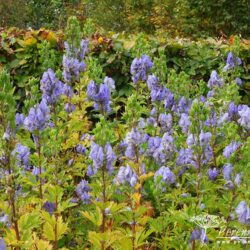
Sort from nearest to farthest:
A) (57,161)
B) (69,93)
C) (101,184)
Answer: (101,184) → (57,161) → (69,93)

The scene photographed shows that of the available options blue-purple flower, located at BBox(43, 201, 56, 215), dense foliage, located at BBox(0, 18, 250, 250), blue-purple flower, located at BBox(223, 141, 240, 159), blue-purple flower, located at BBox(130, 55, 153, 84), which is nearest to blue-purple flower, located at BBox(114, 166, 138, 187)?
dense foliage, located at BBox(0, 18, 250, 250)

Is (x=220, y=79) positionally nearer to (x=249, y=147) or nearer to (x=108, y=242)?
(x=249, y=147)

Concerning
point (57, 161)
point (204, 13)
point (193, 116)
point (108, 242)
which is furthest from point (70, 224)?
point (204, 13)

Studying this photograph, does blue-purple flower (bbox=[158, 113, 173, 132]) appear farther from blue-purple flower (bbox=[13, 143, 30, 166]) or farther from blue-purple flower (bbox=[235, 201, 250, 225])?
blue-purple flower (bbox=[235, 201, 250, 225])

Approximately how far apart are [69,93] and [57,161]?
111 cm

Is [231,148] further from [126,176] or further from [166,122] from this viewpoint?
[166,122]

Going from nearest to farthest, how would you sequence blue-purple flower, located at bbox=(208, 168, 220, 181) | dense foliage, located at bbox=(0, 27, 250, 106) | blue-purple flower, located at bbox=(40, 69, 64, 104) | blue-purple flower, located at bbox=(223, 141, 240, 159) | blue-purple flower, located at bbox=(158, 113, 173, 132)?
blue-purple flower, located at bbox=(223, 141, 240, 159), blue-purple flower, located at bbox=(208, 168, 220, 181), blue-purple flower, located at bbox=(40, 69, 64, 104), blue-purple flower, located at bbox=(158, 113, 173, 132), dense foliage, located at bbox=(0, 27, 250, 106)

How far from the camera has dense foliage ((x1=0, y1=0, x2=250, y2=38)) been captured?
10.7 m

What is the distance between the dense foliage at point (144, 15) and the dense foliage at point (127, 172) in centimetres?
600

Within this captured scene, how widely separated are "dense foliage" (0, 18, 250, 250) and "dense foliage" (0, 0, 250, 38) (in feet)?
19.7

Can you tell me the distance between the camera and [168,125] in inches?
146

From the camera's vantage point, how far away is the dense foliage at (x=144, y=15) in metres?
10.7

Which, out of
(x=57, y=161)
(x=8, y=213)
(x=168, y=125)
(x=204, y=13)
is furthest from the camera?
(x=204, y=13)

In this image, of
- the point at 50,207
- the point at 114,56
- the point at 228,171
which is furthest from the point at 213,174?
the point at 114,56
